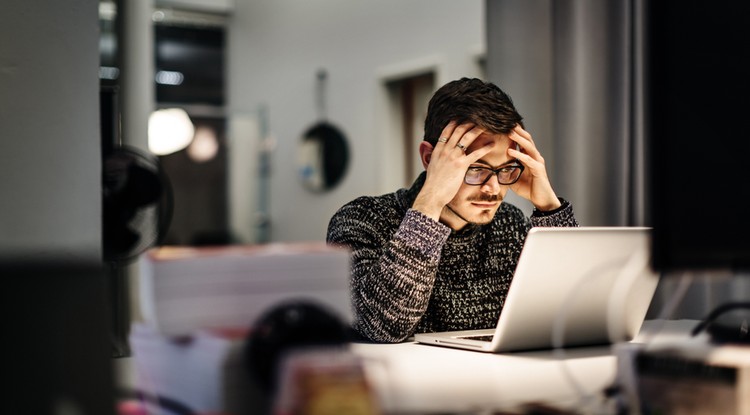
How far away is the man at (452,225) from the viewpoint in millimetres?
1635

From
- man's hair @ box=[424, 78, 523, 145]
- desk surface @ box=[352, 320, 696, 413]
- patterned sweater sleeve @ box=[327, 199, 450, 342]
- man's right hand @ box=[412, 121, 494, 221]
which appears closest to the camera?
desk surface @ box=[352, 320, 696, 413]

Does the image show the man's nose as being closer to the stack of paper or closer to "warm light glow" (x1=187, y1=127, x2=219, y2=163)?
the stack of paper

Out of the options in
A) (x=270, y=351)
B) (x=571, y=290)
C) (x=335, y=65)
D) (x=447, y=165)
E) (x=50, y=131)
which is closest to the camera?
(x=270, y=351)

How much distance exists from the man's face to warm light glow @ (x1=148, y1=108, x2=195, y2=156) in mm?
4439

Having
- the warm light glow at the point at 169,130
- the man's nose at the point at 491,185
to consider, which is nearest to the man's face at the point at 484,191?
the man's nose at the point at 491,185

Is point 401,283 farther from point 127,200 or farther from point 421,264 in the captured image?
point 127,200

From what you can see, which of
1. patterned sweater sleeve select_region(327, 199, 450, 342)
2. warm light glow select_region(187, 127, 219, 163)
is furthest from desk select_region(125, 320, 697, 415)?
warm light glow select_region(187, 127, 219, 163)

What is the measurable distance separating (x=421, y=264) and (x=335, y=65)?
188 inches

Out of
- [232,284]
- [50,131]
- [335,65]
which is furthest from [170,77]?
[232,284]

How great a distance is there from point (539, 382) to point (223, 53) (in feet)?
23.7

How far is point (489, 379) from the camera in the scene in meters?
1.06

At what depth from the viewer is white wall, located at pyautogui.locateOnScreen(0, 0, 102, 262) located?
3.57 feet

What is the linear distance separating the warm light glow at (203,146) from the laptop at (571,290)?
221 inches

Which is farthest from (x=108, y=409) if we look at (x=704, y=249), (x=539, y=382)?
(x=704, y=249)
